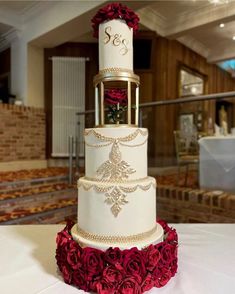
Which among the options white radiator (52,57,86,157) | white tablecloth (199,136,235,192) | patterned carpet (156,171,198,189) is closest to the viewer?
white tablecloth (199,136,235,192)

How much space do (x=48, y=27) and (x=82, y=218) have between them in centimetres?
368

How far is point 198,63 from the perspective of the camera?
18.8 feet

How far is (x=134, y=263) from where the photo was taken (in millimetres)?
752

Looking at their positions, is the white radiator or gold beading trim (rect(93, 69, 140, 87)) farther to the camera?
the white radiator

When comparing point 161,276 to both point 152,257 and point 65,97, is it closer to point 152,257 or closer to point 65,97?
point 152,257

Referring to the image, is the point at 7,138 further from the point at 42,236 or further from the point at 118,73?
the point at 118,73

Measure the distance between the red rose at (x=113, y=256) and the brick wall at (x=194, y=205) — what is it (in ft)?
5.20

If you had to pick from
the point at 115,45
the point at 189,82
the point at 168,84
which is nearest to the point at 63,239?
the point at 115,45

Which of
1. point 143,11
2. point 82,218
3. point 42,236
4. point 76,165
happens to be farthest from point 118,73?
point 143,11

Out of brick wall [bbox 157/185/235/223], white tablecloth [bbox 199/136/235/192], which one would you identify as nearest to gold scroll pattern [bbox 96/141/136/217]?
brick wall [bbox 157/185/235/223]

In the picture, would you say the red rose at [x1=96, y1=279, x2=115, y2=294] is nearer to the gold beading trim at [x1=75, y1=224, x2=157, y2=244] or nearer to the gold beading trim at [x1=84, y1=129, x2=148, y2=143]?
the gold beading trim at [x1=75, y1=224, x2=157, y2=244]

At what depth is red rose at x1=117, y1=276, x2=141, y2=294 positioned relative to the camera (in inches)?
28.3

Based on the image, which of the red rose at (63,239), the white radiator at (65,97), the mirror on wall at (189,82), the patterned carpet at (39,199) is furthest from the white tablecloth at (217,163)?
the mirror on wall at (189,82)

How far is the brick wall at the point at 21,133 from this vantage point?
400 centimetres
